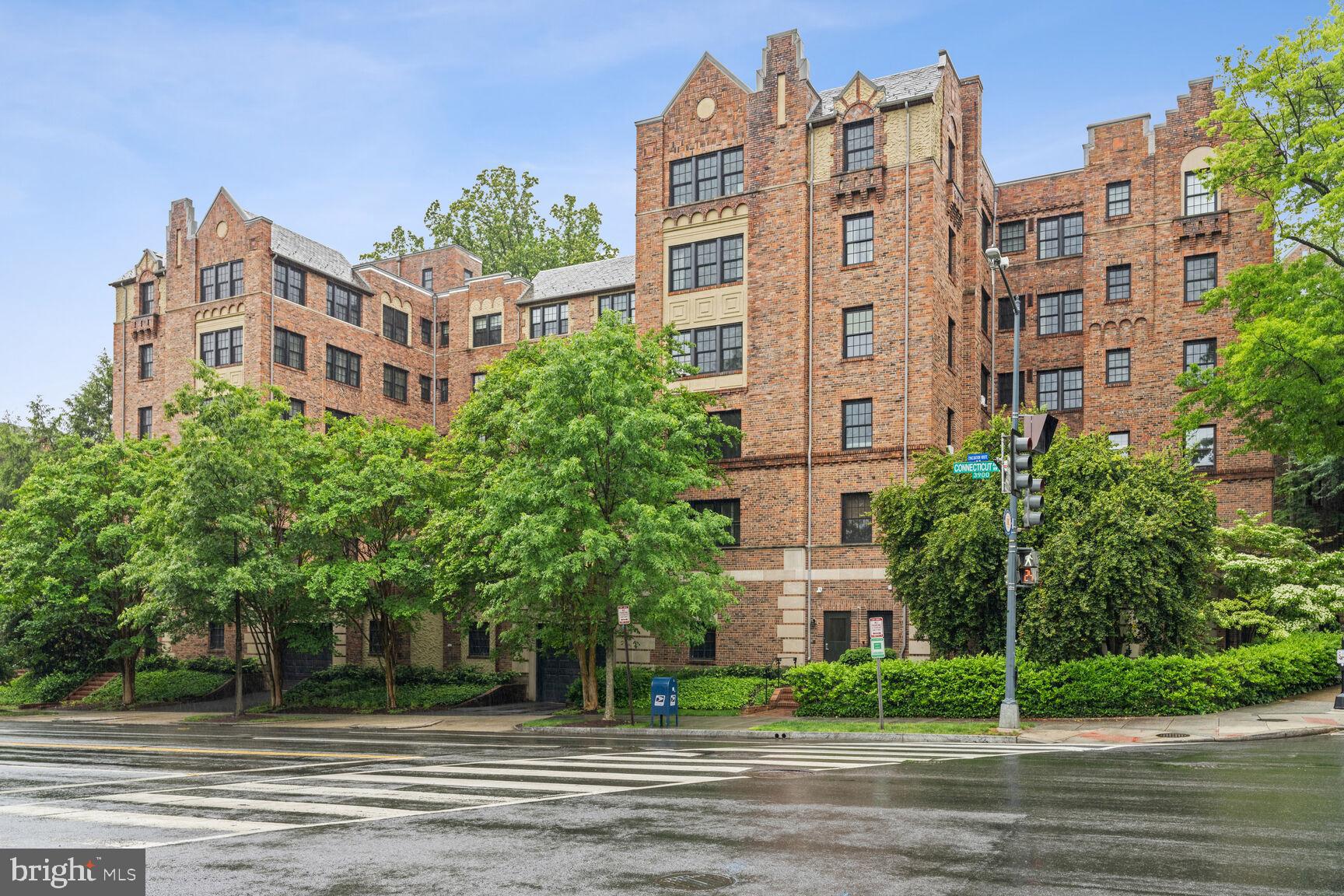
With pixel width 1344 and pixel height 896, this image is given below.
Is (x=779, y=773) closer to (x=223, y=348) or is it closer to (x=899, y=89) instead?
(x=899, y=89)

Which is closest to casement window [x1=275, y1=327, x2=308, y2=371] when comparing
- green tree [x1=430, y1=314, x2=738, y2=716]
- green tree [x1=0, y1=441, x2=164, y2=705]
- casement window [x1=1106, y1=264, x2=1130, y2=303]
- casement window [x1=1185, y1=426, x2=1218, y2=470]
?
green tree [x1=0, y1=441, x2=164, y2=705]

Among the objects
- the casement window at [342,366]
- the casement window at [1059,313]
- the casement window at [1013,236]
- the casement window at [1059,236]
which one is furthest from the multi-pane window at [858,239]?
the casement window at [342,366]

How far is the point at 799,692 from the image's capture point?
Answer: 2911cm

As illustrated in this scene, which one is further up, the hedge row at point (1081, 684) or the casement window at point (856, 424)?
the casement window at point (856, 424)

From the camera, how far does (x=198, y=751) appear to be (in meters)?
22.6

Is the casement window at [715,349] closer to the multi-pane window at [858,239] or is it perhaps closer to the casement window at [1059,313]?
the multi-pane window at [858,239]

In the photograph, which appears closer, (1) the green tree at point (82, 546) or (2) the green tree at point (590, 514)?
(2) the green tree at point (590, 514)

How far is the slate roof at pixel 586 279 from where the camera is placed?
1791 inches

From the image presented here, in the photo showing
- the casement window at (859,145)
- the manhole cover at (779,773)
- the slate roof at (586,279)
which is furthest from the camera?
the slate roof at (586,279)

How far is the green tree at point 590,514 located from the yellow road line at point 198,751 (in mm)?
8046

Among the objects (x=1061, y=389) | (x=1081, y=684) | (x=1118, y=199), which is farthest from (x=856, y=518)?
(x=1118, y=199)

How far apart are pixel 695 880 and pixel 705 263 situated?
107ft

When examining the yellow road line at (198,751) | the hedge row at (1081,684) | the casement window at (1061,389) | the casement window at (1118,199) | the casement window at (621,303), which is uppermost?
the casement window at (1118,199)

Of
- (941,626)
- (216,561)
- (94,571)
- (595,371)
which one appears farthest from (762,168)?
(94,571)
